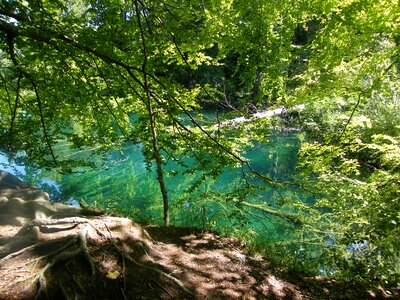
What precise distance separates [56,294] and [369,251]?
508 cm

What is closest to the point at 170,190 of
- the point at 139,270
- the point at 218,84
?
the point at 218,84

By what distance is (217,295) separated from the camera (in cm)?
369

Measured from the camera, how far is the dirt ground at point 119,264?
2.93 meters

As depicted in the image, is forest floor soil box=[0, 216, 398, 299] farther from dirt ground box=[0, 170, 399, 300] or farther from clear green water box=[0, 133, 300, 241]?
clear green water box=[0, 133, 300, 241]

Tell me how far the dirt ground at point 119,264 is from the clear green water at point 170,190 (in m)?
1.94

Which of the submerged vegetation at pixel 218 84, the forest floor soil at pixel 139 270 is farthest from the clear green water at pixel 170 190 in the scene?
the forest floor soil at pixel 139 270

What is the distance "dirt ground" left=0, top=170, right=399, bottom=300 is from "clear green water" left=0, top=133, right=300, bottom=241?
1937 mm

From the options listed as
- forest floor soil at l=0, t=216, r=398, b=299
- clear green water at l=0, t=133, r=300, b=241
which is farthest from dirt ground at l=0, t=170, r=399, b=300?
clear green water at l=0, t=133, r=300, b=241

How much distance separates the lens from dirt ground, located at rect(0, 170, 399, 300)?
2930 mm

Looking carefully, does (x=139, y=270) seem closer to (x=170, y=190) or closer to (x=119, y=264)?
(x=119, y=264)

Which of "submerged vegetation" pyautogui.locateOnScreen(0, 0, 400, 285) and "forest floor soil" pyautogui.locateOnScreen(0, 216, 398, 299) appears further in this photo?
"submerged vegetation" pyautogui.locateOnScreen(0, 0, 400, 285)

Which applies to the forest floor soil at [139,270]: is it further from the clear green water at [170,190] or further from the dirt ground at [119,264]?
the clear green water at [170,190]

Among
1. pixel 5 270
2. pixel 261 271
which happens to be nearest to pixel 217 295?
pixel 261 271

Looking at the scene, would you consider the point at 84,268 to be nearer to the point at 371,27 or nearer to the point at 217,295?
the point at 217,295
